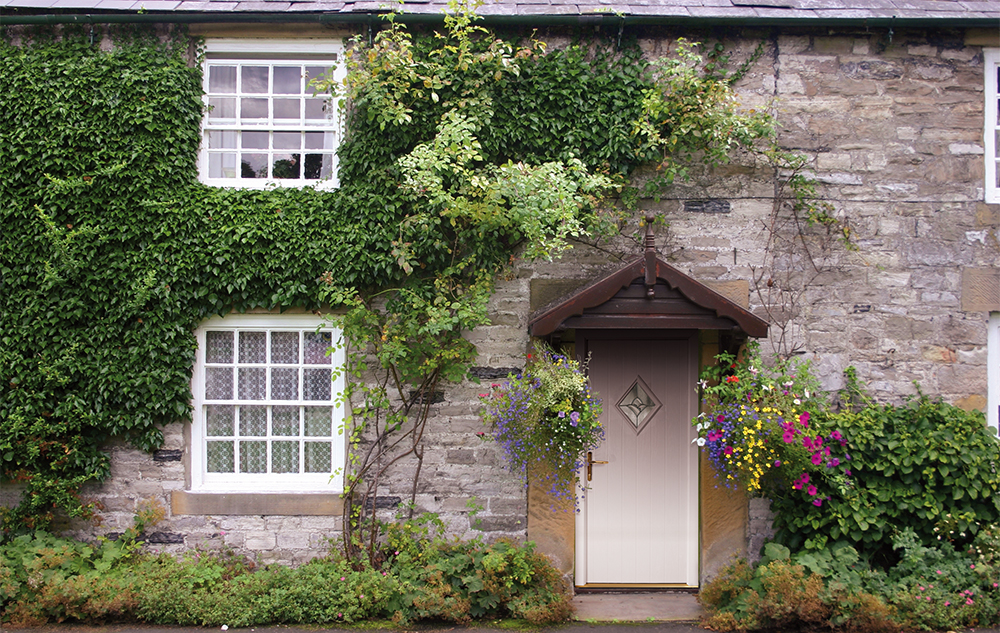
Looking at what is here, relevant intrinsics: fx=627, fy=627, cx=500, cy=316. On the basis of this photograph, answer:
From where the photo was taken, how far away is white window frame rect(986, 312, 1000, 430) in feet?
18.4

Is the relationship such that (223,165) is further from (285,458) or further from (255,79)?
(285,458)

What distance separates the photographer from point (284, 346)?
562 centimetres

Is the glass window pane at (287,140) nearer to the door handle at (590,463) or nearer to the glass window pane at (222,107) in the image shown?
the glass window pane at (222,107)

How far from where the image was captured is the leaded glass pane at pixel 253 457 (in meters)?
5.62

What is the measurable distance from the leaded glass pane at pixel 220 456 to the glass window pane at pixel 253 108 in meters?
2.99

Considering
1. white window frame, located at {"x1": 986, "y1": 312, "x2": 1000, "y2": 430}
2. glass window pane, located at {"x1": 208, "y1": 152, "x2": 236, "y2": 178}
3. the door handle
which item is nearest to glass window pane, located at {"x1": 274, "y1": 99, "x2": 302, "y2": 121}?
glass window pane, located at {"x1": 208, "y1": 152, "x2": 236, "y2": 178}

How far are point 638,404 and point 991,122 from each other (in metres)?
4.06

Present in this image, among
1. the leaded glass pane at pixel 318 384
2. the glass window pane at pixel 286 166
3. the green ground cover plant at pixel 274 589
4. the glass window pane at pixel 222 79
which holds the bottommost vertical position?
the green ground cover plant at pixel 274 589

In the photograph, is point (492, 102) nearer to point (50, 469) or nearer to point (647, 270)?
point (647, 270)

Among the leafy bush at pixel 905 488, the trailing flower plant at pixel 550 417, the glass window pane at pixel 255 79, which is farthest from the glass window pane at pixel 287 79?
the leafy bush at pixel 905 488

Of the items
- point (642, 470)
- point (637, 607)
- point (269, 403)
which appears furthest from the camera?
point (642, 470)

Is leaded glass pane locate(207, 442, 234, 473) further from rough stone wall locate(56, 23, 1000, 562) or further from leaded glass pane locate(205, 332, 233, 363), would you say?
leaded glass pane locate(205, 332, 233, 363)

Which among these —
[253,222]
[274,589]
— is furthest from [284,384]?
[274,589]

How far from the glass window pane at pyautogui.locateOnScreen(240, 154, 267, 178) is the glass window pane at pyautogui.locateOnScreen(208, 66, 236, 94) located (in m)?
0.61
